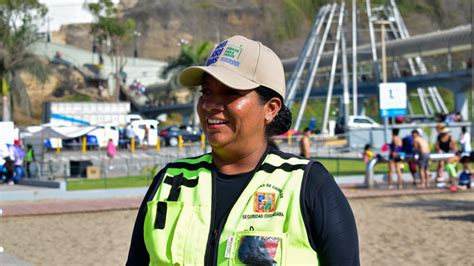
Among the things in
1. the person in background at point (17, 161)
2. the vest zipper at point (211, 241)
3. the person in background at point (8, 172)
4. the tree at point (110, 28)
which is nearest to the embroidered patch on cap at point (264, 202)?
the vest zipper at point (211, 241)

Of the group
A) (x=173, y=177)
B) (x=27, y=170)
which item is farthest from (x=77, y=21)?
(x=173, y=177)

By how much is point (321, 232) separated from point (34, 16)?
3095 inches

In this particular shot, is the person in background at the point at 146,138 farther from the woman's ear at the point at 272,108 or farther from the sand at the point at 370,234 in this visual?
the woman's ear at the point at 272,108

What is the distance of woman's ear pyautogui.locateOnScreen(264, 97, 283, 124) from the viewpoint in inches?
118

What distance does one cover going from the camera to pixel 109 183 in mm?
25562

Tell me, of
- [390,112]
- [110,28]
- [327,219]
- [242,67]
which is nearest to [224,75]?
[242,67]

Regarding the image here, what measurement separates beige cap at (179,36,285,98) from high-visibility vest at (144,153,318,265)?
0.78 ft

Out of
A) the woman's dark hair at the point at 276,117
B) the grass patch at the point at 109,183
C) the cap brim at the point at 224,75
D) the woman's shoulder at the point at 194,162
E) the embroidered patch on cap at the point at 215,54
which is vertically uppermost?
the embroidered patch on cap at the point at 215,54

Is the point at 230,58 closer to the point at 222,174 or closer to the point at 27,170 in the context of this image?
the point at 222,174

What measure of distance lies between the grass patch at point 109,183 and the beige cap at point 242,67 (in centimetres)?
2058

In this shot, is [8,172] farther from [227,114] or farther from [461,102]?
[461,102]

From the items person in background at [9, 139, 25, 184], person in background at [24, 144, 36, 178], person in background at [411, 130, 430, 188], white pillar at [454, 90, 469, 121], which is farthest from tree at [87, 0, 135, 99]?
person in background at [411, 130, 430, 188]

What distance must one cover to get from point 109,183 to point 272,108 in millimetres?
22859

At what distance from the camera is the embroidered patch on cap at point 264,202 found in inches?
108
